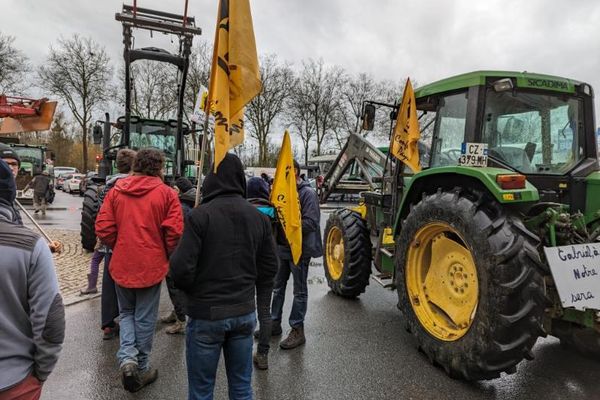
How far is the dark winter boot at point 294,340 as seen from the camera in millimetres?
4102

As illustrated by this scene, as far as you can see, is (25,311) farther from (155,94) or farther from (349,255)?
(155,94)

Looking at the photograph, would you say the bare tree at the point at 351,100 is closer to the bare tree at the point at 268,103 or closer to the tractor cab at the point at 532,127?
the bare tree at the point at 268,103

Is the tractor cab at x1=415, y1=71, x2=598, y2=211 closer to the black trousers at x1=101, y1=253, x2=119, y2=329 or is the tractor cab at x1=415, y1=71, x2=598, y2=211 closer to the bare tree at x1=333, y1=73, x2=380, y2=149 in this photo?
the black trousers at x1=101, y1=253, x2=119, y2=329


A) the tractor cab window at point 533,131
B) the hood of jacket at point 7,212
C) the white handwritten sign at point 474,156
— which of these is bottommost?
the hood of jacket at point 7,212

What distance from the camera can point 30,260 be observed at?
172 cm

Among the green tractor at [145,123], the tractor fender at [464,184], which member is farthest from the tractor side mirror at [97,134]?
the tractor fender at [464,184]

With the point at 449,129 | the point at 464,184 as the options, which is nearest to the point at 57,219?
the point at 449,129

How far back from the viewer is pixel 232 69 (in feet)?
9.93

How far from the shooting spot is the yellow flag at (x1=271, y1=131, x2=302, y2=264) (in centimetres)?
405

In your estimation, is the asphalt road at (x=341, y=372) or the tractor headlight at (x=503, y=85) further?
the tractor headlight at (x=503, y=85)

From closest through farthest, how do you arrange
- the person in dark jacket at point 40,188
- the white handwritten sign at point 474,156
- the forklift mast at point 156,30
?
the white handwritten sign at point 474,156
the forklift mast at point 156,30
the person in dark jacket at point 40,188

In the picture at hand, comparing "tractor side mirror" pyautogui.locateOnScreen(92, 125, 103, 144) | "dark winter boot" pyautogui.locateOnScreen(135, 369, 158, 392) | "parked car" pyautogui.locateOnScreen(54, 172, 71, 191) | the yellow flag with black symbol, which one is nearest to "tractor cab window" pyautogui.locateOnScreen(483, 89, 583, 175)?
the yellow flag with black symbol

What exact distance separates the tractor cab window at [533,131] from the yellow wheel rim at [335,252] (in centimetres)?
259

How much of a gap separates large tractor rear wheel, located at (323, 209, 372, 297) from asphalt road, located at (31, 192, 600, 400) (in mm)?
806
